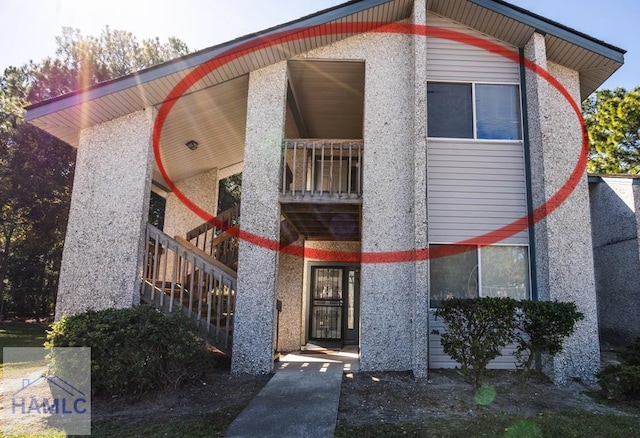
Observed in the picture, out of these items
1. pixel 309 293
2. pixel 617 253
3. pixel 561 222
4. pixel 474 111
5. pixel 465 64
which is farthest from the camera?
pixel 309 293

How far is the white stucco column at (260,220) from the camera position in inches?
262

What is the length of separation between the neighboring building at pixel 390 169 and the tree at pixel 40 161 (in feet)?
34.1

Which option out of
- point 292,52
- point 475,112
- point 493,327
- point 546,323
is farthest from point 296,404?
point 475,112

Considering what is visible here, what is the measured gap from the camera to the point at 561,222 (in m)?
6.98

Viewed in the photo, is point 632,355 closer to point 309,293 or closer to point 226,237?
point 309,293

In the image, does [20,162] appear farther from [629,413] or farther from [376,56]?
[629,413]

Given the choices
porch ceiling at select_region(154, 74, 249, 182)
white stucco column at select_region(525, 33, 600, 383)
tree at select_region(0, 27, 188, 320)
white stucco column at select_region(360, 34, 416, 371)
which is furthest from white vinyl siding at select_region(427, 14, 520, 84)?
tree at select_region(0, 27, 188, 320)

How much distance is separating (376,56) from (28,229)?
16.5 m

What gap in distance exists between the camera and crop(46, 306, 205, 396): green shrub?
17.0ft

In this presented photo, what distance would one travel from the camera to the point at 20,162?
1523 cm

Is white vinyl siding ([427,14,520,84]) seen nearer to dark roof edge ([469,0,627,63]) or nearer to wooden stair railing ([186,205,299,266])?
dark roof edge ([469,0,627,63])

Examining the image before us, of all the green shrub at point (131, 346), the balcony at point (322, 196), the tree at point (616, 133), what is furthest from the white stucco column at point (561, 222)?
the tree at point (616, 133)

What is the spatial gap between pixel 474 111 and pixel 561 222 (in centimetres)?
254

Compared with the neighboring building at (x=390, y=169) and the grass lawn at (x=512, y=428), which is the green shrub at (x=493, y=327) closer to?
the grass lawn at (x=512, y=428)
